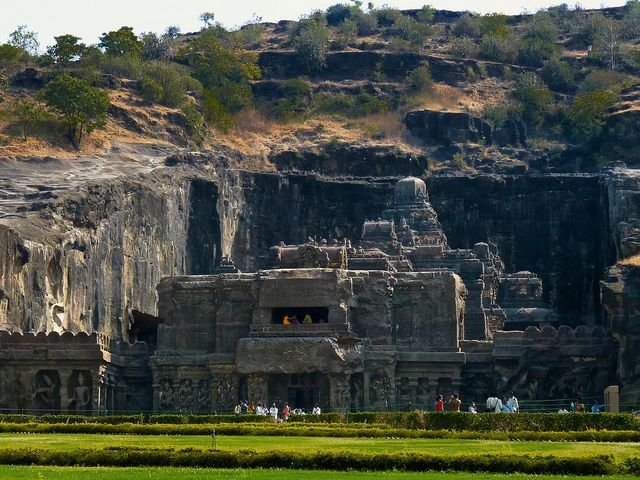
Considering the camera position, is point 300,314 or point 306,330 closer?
point 306,330

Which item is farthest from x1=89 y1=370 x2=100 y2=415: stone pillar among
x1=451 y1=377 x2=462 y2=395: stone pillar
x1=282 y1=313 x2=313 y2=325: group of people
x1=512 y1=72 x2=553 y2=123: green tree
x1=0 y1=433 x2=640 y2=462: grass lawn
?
x1=512 y1=72 x2=553 y2=123: green tree

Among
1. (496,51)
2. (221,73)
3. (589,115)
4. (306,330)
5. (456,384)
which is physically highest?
(496,51)

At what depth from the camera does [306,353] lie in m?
85.6

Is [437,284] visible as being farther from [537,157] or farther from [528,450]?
[537,157]

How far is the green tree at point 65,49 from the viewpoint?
14275 centimetres

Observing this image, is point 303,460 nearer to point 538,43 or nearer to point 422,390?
point 422,390

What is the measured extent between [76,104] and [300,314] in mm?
38739

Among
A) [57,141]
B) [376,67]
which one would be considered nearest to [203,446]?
[57,141]

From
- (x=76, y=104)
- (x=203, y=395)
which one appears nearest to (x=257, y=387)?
(x=203, y=395)

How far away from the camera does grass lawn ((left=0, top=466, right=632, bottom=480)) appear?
141ft

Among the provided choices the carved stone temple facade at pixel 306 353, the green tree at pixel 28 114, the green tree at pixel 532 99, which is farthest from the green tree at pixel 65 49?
the carved stone temple facade at pixel 306 353

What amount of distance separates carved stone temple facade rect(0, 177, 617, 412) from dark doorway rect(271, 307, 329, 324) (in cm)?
8

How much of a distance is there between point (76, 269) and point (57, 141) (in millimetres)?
27782

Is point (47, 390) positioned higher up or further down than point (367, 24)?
further down
